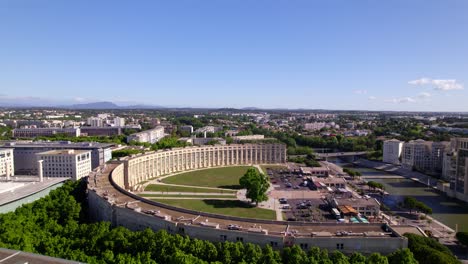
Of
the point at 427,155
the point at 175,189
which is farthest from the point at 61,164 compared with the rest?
the point at 427,155

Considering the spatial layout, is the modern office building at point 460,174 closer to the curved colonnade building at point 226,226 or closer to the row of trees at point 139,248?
the curved colonnade building at point 226,226

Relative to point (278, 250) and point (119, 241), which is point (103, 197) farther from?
point (278, 250)

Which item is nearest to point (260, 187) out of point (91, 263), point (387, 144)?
point (91, 263)

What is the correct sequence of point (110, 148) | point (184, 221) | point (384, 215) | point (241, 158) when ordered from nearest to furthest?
point (184, 221)
point (384, 215)
point (110, 148)
point (241, 158)

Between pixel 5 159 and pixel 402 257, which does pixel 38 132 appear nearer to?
pixel 5 159

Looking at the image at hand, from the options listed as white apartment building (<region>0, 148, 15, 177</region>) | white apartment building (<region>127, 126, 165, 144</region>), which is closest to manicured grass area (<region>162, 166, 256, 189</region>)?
white apartment building (<region>0, 148, 15, 177</region>)

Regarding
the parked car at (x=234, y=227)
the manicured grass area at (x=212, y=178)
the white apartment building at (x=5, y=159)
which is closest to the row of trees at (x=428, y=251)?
the parked car at (x=234, y=227)
